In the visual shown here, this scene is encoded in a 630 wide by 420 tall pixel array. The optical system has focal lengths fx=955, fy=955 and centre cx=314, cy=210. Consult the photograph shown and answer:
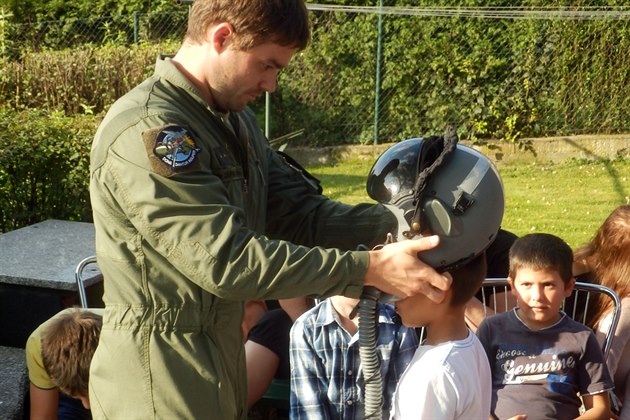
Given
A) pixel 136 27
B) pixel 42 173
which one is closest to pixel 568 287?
pixel 42 173

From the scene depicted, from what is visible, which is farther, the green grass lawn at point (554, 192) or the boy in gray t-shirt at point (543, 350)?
the green grass lawn at point (554, 192)

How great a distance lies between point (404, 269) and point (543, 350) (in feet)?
5.39

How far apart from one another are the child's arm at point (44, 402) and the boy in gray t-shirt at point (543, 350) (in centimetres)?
192

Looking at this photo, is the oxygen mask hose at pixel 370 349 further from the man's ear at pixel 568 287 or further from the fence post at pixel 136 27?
the fence post at pixel 136 27

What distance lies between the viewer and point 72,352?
13.7 feet

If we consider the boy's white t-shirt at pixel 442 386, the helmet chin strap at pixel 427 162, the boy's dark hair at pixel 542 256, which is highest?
the helmet chin strap at pixel 427 162

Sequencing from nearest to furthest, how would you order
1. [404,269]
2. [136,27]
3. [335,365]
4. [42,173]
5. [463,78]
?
[404,269] → [335,365] → [42,173] → [463,78] → [136,27]

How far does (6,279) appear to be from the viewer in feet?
17.7

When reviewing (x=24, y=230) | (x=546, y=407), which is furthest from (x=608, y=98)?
(x=546, y=407)

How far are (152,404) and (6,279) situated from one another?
302 centimetres

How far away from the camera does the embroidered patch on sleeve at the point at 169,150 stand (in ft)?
8.01

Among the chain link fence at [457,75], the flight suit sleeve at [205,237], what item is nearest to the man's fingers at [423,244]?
the flight suit sleeve at [205,237]

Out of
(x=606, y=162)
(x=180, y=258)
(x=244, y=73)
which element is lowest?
Answer: (x=606, y=162)

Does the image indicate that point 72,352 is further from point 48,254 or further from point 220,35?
point 220,35
